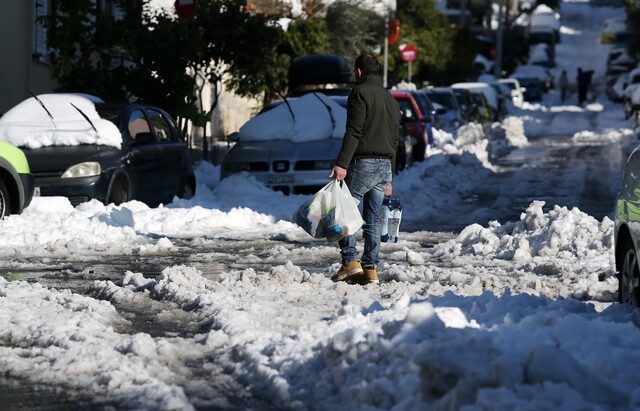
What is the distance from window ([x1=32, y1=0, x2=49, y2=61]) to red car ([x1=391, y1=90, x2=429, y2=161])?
6969 millimetres

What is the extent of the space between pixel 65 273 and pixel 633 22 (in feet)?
271

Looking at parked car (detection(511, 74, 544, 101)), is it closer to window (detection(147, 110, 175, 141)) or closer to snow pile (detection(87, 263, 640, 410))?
window (detection(147, 110, 175, 141))

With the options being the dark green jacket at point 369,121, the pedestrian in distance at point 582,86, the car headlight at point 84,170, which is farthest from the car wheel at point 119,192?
the pedestrian in distance at point 582,86

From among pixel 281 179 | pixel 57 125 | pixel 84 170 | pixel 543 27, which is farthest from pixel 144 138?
pixel 543 27

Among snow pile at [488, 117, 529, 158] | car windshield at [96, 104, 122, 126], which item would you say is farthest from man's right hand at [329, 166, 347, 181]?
snow pile at [488, 117, 529, 158]

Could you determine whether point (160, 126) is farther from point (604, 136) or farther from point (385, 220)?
point (604, 136)

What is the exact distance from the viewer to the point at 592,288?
11.0m

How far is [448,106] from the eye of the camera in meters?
40.9

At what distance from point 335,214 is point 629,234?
9.41 ft

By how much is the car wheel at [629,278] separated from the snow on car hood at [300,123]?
1209 centimetres

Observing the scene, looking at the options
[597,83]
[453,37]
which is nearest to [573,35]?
[597,83]

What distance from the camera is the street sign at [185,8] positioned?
24.0m

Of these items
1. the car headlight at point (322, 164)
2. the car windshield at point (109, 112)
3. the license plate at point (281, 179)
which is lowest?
the license plate at point (281, 179)

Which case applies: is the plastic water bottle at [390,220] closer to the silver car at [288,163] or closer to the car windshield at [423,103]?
the silver car at [288,163]
